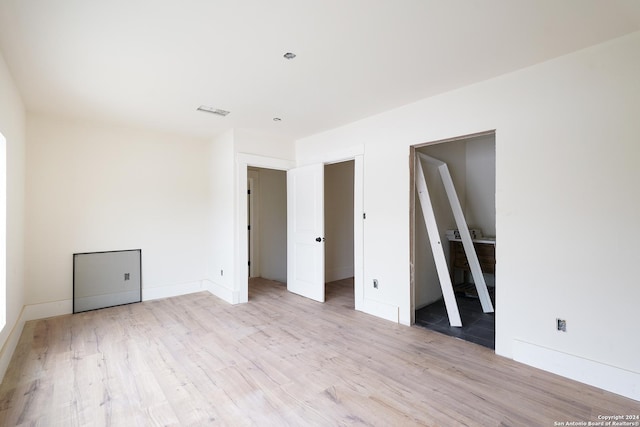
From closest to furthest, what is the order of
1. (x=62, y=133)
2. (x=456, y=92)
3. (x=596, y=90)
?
(x=596, y=90) → (x=456, y=92) → (x=62, y=133)

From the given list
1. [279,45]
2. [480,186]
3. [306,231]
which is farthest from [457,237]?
[279,45]

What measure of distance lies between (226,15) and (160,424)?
2569 millimetres

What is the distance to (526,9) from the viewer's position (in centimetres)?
174

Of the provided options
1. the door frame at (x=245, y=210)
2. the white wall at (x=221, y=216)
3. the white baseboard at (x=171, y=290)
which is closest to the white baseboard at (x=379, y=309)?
the door frame at (x=245, y=210)

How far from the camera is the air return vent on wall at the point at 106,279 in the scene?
3.85m

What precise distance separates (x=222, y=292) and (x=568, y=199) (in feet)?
14.0

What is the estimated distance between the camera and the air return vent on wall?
3.85 m

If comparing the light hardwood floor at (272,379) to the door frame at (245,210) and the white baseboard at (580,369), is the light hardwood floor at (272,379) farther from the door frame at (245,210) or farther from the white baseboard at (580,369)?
the door frame at (245,210)

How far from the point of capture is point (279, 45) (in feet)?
6.94

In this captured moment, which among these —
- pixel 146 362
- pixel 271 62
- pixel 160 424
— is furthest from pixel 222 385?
pixel 271 62

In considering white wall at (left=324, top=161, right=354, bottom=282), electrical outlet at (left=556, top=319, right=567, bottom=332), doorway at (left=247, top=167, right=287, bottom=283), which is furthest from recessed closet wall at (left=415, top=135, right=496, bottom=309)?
doorway at (left=247, top=167, right=287, bottom=283)

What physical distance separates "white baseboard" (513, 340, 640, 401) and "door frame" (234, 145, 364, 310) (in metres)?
1.80

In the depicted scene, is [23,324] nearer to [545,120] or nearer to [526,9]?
[526,9]

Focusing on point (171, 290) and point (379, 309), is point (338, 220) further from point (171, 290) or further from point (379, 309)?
point (171, 290)
